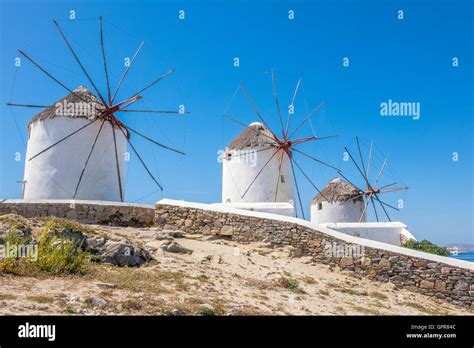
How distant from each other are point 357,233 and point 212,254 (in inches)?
342

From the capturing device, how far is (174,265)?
7.78 meters

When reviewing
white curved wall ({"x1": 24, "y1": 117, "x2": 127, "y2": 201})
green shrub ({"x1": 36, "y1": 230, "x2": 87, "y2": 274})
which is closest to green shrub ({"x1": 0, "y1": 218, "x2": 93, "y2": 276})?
green shrub ({"x1": 36, "y1": 230, "x2": 87, "y2": 274})

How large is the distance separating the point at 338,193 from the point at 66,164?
1397cm

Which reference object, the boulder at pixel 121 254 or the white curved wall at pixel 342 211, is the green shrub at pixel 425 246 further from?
the boulder at pixel 121 254

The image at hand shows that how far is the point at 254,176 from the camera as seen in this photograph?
18.5 metres

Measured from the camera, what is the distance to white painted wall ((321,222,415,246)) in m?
15.6

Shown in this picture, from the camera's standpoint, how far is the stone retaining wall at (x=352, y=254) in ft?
29.5

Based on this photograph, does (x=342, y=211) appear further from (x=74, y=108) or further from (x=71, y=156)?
(x=74, y=108)

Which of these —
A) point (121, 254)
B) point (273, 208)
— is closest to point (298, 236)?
point (273, 208)

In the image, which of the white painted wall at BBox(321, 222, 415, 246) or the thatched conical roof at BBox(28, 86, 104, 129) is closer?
the thatched conical roof at BBox(28, 86, 104, 129)

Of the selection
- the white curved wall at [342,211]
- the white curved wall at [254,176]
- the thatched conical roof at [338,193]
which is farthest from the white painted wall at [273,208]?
the white curved wall at [342,211]

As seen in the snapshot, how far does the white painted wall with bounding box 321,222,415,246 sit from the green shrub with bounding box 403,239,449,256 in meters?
0.77

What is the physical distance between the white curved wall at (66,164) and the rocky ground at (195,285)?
4.16 metres

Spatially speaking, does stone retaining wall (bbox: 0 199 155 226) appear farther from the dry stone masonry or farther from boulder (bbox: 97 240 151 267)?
boulder (bbox: 97 240 151 267)
